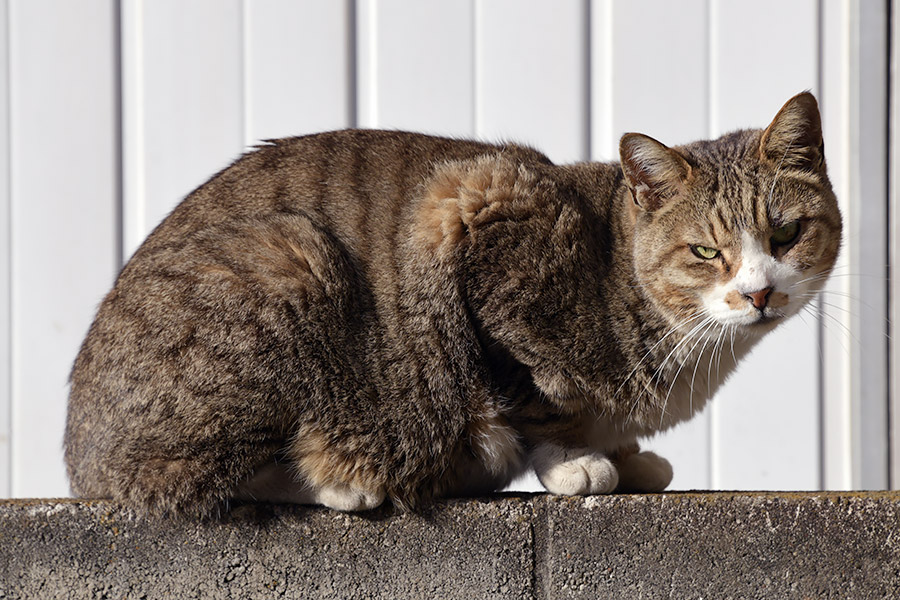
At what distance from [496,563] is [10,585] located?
1.10 metres

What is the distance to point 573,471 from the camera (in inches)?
81.9

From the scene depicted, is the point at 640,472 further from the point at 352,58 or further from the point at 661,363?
the point at 352,58

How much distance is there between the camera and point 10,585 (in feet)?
6.51

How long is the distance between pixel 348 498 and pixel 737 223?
3.61 feet

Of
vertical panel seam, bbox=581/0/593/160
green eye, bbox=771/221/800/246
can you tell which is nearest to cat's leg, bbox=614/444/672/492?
green eye, bbox=771/221/800/246

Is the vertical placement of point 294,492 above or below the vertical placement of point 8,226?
below

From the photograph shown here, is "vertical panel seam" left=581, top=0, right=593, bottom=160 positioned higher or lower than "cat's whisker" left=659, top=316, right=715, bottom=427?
higher

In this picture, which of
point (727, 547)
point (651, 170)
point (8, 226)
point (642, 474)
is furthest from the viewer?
point (8, 226)

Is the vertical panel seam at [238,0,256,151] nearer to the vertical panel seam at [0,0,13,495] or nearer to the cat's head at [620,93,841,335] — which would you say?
the vertical panel seam at [0,0,13,495]

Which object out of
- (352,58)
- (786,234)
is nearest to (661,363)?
(786,234)

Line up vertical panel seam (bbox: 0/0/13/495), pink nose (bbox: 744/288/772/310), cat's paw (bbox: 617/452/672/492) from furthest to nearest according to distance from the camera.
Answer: vertical panel seam (bbox: 0/0/13/495)
cat's paw (bbox: 617/452/672/492)
pink nose (bbox: 744/288/772/310)

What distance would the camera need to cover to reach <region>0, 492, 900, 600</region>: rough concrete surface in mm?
1913

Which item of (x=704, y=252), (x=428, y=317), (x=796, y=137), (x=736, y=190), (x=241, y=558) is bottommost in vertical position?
(x=241, y=558)

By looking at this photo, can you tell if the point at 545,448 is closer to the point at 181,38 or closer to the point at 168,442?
the point at 168,442
